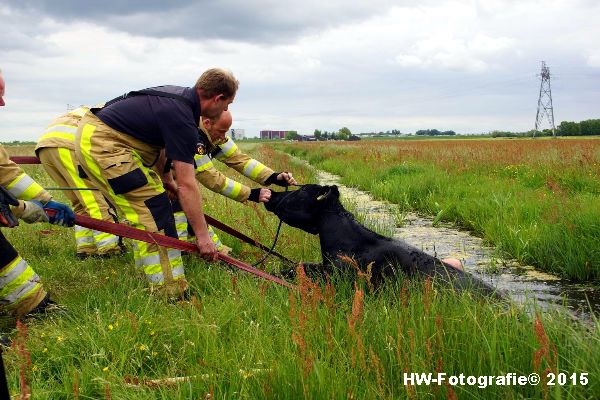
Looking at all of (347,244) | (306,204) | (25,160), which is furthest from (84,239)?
(347,244)

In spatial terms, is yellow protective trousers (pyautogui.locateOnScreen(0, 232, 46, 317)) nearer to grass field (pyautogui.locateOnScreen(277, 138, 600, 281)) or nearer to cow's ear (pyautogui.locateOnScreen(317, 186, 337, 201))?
cow's ear (pyautogui.locateOnScreen(317, 186, 337, 201))

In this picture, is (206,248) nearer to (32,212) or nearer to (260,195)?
(260,195)

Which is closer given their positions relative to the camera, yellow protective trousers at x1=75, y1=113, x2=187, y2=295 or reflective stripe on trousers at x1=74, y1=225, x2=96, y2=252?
yellow protective trousers at x1=75, y1=113, x2=187, y2=295

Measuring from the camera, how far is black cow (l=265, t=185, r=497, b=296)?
11.4 feet

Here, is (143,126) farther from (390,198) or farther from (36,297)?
(390,198)

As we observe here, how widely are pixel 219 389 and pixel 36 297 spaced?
2.23 meters

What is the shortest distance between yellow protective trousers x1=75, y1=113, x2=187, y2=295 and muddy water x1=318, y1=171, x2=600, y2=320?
2158 mm

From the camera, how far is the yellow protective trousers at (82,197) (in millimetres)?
5066

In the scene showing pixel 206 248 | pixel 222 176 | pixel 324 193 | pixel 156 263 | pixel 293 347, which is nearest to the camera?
pixel 293 347

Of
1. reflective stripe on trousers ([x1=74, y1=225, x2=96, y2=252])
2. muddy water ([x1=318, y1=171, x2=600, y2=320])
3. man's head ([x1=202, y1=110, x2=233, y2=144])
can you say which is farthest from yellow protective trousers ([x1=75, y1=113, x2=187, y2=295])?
muddy water ([x1=318, y1=171, x2=600, y2=320])

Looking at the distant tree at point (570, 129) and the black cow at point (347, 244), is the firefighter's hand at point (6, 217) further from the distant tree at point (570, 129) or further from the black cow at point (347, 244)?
the distant tree at point (570, 129)

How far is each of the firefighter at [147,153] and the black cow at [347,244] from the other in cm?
99

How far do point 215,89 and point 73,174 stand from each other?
7.51 feet

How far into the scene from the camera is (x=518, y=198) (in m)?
6.88
